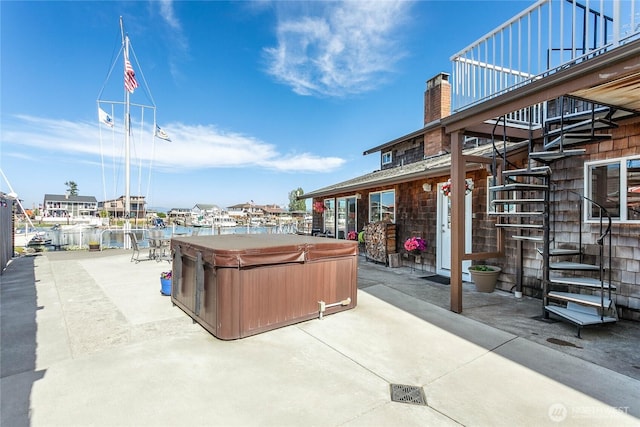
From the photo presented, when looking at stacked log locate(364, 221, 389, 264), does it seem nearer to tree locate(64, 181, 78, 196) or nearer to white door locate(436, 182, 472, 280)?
white door locate(436, 182, 472, 280)

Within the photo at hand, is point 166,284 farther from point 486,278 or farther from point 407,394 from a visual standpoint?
point 486,278

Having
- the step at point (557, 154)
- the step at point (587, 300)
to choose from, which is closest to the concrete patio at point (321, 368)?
the step at point (587, 300)

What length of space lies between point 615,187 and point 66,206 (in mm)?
70194

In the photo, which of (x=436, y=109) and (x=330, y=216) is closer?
(x=436, y=109)

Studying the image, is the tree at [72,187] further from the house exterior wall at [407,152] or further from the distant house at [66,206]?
the house exterior wall at [407,152]

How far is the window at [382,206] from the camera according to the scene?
8.44 m

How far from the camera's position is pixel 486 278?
17.2ft

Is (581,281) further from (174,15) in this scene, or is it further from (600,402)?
(174,15)

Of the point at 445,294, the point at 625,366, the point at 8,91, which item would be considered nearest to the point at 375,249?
the point at 445,294

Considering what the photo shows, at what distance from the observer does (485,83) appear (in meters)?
4.12

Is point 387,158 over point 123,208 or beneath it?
over

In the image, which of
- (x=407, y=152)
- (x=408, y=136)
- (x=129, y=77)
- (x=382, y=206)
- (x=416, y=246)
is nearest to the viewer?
(x=416, y=246)

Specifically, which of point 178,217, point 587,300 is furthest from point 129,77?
point 178,217

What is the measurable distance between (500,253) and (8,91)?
1694 cm
